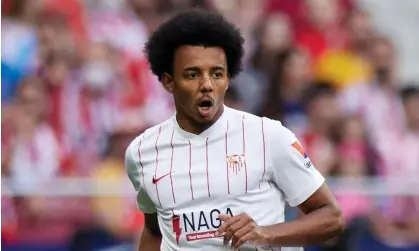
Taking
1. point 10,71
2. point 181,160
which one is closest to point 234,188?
point 181,160

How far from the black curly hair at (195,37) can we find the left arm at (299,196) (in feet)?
1.06

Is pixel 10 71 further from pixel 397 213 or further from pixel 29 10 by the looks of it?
pixel 397 213

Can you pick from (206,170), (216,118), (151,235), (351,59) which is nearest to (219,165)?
(206,170)

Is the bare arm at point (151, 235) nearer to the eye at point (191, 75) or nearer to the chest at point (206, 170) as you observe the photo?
the chest at point (206, 170)

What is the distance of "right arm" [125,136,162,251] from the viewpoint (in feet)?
13.4

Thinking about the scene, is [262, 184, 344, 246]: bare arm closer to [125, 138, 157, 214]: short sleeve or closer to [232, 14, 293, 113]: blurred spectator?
[125, 138, 157, 214]: short sleeve

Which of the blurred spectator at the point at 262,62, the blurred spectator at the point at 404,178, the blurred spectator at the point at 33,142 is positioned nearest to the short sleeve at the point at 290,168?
the blurred spectator at the point at 404,178

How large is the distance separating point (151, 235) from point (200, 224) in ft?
1.89

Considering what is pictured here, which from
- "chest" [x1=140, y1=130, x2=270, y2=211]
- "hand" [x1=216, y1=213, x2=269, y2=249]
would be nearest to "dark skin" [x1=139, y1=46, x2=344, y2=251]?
Answer: "hand" [x1=216, y1=213, x2=269, y2=249]

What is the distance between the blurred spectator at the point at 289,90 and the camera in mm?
8422

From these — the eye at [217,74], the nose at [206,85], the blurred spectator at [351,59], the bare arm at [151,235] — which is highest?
the blurred spectator at [351,59]

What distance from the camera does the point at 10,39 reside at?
877cm

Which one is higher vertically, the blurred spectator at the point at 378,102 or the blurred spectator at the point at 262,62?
the blurred spectator at the point at 262,62

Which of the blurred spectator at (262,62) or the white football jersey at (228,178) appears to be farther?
the blurred spectator at (262,62)
